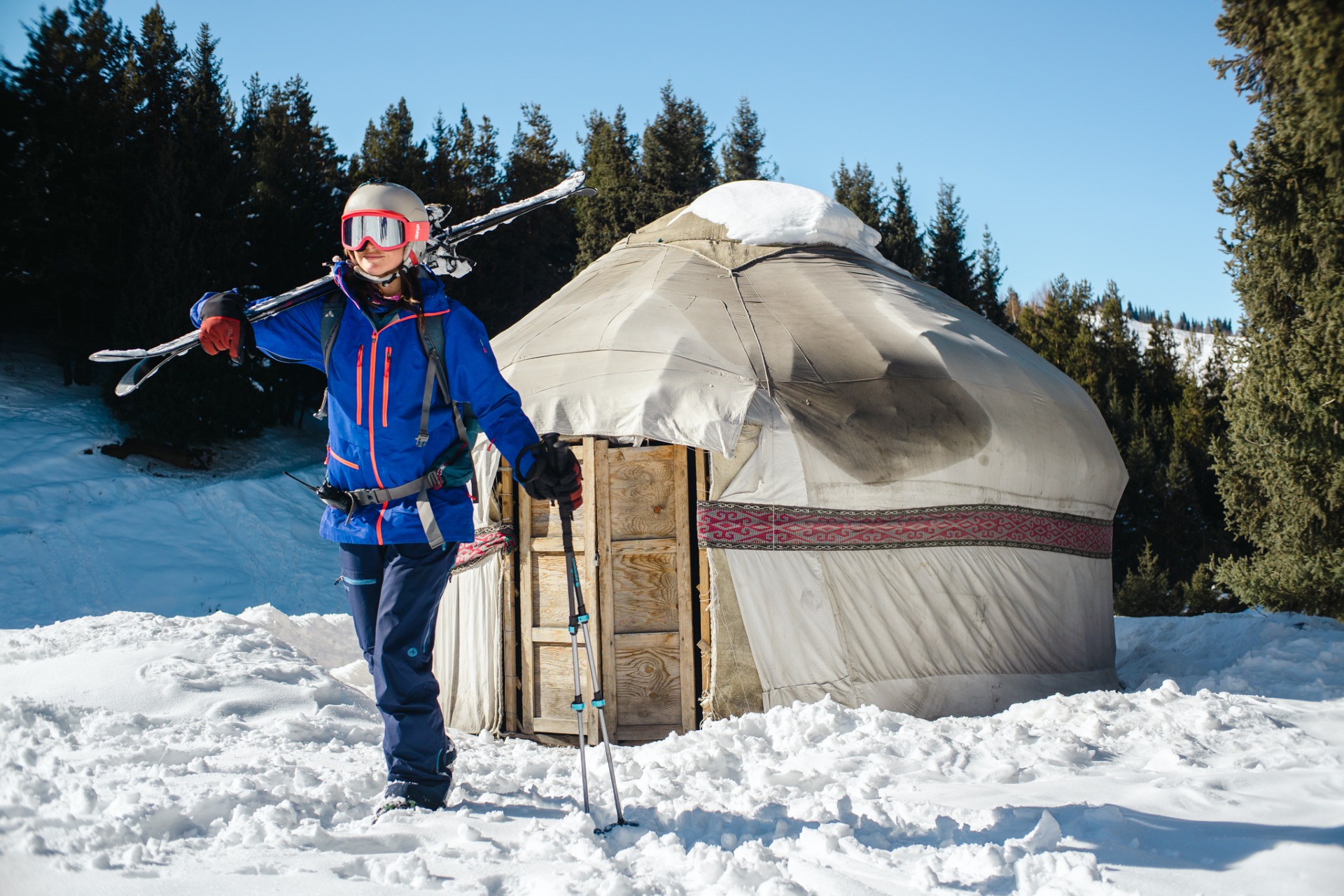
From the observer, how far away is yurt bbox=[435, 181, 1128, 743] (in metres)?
4.41

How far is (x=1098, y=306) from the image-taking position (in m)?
18.8

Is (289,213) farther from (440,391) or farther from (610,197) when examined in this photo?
(440,391)

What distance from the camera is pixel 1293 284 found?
2527mm

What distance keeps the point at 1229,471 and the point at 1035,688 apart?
3.88 m

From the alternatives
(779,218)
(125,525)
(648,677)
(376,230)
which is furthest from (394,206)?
(125,525)

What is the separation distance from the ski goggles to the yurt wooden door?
6.78ft

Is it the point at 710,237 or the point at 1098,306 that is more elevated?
the point at 1098,306

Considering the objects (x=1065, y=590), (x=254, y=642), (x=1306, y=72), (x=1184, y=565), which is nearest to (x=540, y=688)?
(x=254, y=642)

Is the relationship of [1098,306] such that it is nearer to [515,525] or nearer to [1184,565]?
[1184,565]

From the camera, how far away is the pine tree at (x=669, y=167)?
722 inches

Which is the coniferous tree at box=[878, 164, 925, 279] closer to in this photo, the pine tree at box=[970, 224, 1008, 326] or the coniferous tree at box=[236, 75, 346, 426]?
the pine tree at box=[970, 224, 1008, 326]

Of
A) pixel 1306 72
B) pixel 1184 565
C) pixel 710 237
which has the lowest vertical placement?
pixel 1184 565

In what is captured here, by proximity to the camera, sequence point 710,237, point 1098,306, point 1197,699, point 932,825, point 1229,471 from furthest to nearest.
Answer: point 1098,306 → point 1229,471 → point 710,237 → point 1197,699 → point 932,825

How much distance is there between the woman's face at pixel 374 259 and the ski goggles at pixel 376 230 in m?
0.01
